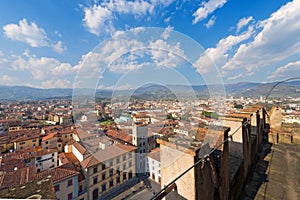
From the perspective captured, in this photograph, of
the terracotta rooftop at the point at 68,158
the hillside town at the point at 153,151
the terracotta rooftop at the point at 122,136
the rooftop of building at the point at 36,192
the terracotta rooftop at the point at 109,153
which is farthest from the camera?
the terracotta rooftop at the point at 68,158

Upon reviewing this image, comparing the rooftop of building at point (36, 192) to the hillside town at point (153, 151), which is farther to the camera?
the rooftop of building at point (36, 192)

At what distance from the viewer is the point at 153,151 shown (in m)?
7.88

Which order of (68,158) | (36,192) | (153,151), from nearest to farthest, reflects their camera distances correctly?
(36,192) → (153,151) → (68,158)

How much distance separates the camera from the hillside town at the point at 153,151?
1239 mm

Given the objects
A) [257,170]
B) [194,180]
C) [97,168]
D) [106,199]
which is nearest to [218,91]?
[257,170]

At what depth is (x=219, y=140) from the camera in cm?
153

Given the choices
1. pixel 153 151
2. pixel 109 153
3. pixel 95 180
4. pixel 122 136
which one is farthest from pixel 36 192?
pixel 95 180

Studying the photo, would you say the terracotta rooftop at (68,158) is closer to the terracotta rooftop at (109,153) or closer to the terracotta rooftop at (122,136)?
the terracotta rooftop at (109,153)

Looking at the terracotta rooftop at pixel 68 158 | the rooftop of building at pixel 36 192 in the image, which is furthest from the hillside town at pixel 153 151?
the terracotta rooftop at pixel 68 158

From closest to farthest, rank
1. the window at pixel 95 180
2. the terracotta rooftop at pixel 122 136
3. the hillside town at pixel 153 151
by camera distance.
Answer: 1. the hillside town at pixel 153 151
2. the terracotta rooftop at pixel 122 136
3. the window at pixel 95 180

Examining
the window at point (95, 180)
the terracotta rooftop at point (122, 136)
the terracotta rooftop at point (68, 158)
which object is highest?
the terracotta rooftop at point (122, 136)

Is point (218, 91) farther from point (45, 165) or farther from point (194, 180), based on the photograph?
point (45, 165)

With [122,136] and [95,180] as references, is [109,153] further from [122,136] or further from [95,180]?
[95,180]

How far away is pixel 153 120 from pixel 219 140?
878 centimetres
